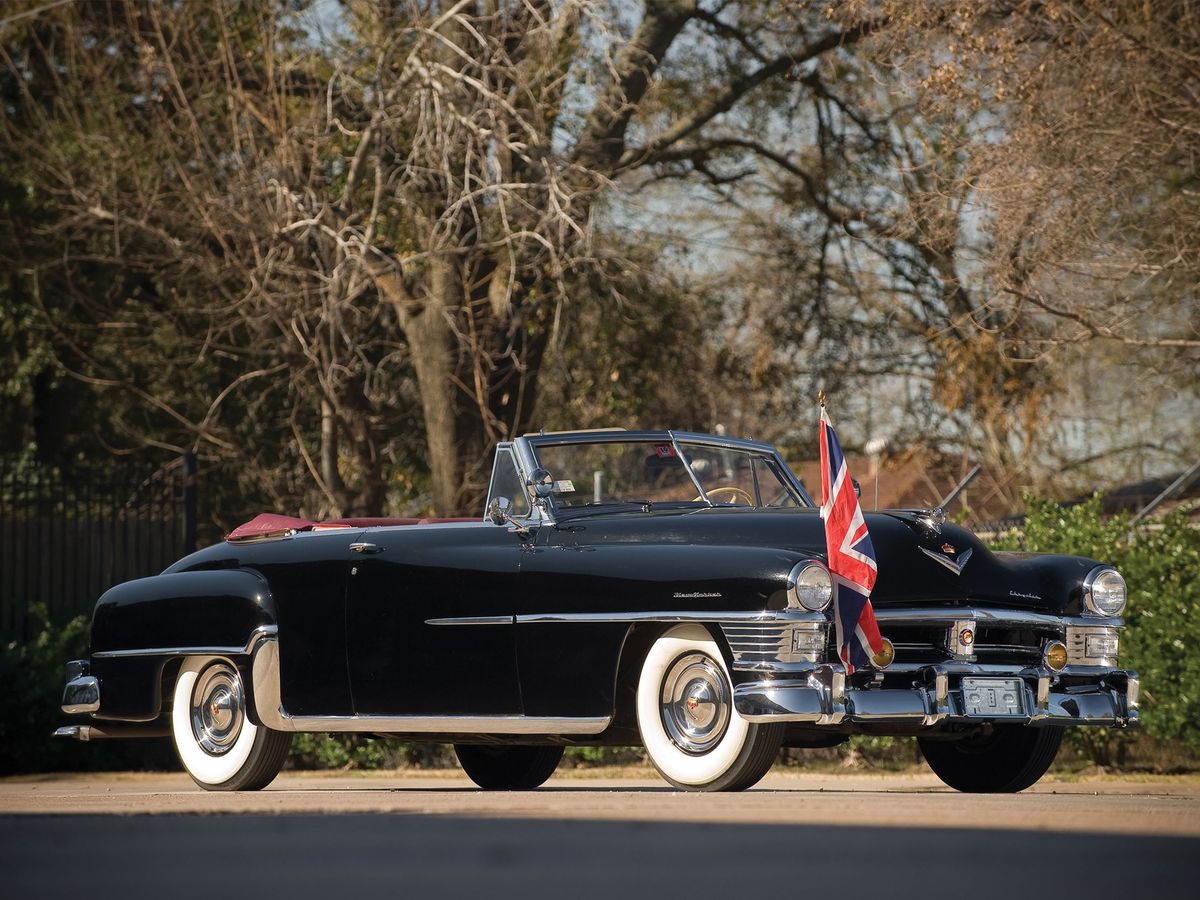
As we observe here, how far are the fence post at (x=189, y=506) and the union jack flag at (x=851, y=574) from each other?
845 cm

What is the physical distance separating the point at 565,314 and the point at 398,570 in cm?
1052

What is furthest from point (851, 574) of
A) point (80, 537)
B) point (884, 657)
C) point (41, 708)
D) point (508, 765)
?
point (80, 537)

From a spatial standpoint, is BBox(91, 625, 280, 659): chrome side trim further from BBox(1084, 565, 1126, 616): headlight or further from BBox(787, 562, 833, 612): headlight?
BBox(1084, 565, 1126, 616): headlight

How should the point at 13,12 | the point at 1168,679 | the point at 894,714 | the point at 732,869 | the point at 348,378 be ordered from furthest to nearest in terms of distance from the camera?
the point at 13,12 → the point at 348,378 → the point at 1168,679 → the point at 894,714 → the point at 732,869

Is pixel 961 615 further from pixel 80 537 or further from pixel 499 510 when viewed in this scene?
pixel 80 537

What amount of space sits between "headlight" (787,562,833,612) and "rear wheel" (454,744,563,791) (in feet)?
10.4

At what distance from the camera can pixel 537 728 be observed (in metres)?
8.66

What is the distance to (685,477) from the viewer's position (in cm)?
977

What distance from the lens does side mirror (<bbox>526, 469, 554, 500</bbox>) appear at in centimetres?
927

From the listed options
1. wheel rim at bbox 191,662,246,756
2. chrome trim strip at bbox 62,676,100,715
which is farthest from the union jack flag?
chrome trim strip at bbox 62,676,100,715

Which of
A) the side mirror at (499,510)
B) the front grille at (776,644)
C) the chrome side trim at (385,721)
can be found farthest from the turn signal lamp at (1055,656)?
the side mirror at (499,510)

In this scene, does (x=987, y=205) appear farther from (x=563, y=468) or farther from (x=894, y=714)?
(x=894, y=714)

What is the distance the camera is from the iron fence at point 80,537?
50.9 feet

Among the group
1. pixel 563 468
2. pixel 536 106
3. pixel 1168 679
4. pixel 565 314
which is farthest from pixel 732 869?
pixel 565 314
